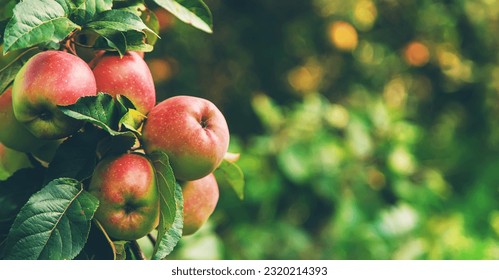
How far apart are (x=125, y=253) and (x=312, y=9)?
90.7 inches

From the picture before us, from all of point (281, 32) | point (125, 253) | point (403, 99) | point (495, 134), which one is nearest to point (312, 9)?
point (281, 32)

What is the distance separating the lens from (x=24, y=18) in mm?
564

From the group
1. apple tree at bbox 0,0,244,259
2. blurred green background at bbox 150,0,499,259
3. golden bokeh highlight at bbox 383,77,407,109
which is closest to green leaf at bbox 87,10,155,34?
apple tree at bbox 0,0,244,259

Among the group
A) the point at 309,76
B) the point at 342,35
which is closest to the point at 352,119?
the point at 342,35

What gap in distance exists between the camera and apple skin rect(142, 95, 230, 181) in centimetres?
66

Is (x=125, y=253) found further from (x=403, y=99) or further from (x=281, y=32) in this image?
(x=403, y=99)

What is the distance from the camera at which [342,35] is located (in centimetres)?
273

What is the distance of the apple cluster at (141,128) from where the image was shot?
0.62 meters

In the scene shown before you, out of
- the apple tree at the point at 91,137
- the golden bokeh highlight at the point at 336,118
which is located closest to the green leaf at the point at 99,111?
the apple tree at the point at 91,137

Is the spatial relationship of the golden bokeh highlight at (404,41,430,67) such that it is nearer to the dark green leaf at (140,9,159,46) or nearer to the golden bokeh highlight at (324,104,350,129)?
the golden bokeh highlight at (324,104,350,129)

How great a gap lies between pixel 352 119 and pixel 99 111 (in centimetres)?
165

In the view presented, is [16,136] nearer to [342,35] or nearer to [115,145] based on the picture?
[115,145]

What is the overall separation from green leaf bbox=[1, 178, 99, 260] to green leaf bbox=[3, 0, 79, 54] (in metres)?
0.14

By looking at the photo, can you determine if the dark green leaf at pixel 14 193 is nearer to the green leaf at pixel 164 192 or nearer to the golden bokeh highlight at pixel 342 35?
the green leaf at pixel 164 192
